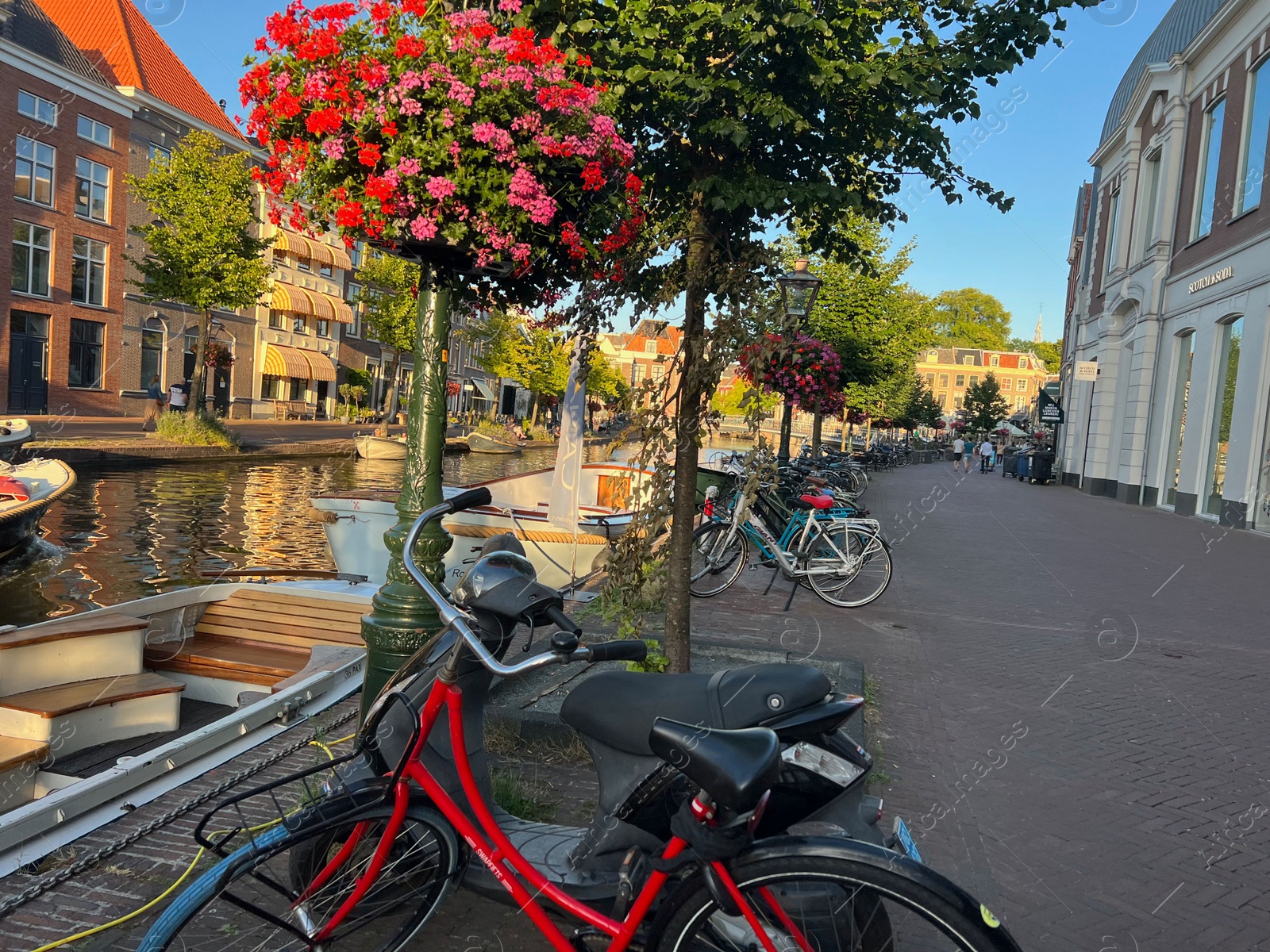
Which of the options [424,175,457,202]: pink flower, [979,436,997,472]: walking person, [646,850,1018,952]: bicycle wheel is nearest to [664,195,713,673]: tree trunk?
[424,175,457,202]: pink flower

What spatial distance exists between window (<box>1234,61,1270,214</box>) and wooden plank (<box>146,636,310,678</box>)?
65.4 feet

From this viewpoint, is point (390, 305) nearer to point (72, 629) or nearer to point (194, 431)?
point (194, 431)

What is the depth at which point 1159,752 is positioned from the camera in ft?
16.0

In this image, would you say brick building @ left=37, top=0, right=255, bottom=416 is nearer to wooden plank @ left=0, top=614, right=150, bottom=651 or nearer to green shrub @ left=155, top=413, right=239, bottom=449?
green shrub @ left=155, top=413, right=239, bottom=449

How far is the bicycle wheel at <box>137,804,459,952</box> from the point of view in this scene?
7.33 ft

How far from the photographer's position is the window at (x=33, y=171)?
27.6 meters

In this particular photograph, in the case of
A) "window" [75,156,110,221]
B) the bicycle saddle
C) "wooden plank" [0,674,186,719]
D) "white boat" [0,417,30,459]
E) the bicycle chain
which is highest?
"window" [75,156,110,221]

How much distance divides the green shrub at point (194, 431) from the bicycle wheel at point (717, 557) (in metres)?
16.6

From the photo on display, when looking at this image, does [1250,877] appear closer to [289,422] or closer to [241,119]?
[241,119]

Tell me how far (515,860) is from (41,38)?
33834 mm

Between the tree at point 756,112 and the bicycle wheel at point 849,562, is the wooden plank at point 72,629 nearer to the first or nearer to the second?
the tree at point 756,112

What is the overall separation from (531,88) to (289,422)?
36.8 m

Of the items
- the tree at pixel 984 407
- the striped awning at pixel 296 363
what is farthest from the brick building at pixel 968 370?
the striped awning at pixel 296 363

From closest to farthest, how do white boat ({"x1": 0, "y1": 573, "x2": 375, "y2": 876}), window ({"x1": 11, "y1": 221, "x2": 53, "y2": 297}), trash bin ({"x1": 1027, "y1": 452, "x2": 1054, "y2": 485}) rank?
white boat ({"x1": 0, "y1": 573, "x2": 375, "y2": 876}), window ({"x1": 11, "y1": 221, "x2": 53, "y2": 297}), trash bin ({"x1": 1027, "y1": 452, "x2": 1054, "y2": 485})
